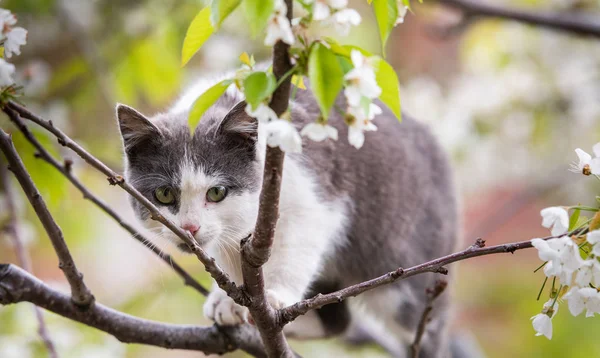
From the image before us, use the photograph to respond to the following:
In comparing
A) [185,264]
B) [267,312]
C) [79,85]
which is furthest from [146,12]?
[267,312]

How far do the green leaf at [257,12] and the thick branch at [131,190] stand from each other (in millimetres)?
326

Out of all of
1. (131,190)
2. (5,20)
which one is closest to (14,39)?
(5,20)

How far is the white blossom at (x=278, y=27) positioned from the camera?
0.78 meters

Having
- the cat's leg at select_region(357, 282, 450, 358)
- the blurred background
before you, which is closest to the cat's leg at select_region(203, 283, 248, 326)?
the blurred background

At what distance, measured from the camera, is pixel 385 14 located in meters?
0.85

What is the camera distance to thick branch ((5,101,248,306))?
37.6 inches

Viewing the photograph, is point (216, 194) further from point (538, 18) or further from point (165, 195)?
point (538, 18)

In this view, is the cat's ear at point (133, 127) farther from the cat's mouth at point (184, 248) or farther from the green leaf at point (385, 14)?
the green leaf at point (385, 14)

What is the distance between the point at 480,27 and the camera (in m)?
3.27

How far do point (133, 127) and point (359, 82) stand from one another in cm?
78

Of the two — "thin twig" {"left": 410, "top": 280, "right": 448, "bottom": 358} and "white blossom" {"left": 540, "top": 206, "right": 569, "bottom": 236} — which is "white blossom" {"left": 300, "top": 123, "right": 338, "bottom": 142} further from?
"thin twig" {"left": 410, "top": 280, "right": 448, "bottom": 358}

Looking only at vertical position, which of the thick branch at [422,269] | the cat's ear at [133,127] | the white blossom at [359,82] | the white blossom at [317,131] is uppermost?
the cat's ear at [133,127]

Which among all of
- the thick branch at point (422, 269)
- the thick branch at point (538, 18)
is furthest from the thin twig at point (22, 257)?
the thick branch at point (538, 18)

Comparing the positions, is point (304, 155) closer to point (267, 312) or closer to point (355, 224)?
point (355, 224)
